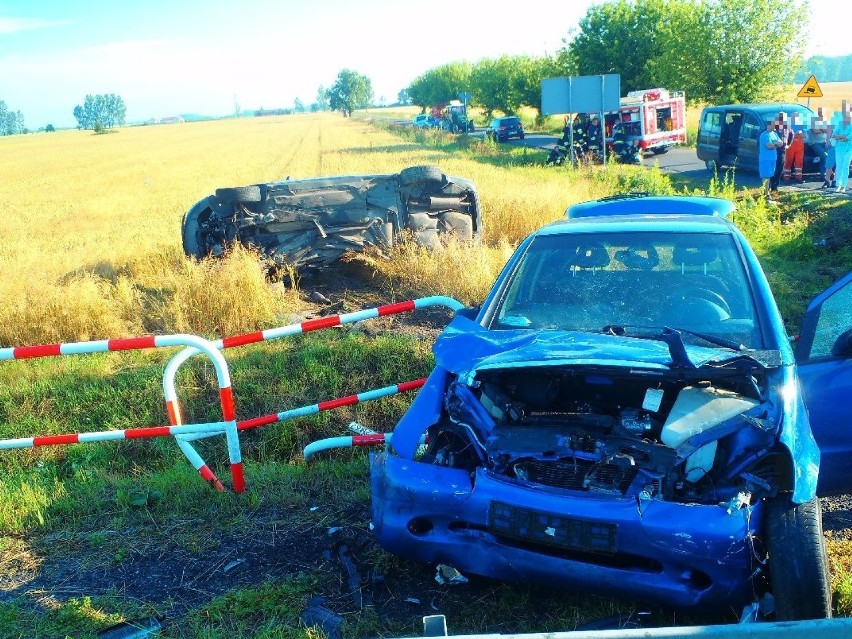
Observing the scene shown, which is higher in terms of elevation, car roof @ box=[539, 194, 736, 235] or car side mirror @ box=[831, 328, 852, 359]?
car roof @ box=[539, 194, 736, 235]

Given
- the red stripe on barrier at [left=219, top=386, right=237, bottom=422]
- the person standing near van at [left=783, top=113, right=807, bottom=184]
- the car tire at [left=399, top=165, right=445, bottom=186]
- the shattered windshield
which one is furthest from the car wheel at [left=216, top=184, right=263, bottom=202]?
the person standing near van at [left=783, top=113, right=807, bottom=184]

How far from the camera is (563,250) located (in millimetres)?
4773

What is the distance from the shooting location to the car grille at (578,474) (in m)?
3.22

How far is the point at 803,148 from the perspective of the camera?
15672 mm

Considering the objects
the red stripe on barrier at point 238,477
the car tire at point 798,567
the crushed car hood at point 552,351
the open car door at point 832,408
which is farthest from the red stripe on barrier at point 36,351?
the open car door at point 832,408

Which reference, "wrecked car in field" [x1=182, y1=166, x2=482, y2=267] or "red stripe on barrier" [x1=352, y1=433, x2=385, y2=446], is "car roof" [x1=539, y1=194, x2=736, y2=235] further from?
"wrecked car in field" [x1=182, y1=166, x2=482, y2=267]

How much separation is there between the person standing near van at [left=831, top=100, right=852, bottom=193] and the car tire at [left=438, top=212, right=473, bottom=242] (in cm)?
826

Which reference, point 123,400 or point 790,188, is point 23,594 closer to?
point 123,400

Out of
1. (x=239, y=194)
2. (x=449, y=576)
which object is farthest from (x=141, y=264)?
(x=449, y=576)

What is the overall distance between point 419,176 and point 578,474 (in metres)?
6.96

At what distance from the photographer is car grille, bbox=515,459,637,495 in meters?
3.22

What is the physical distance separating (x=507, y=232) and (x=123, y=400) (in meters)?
7.37

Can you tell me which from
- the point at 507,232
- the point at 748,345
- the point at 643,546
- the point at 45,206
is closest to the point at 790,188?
the point at 507,232

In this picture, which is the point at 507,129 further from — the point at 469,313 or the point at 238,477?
the point at 238,477
